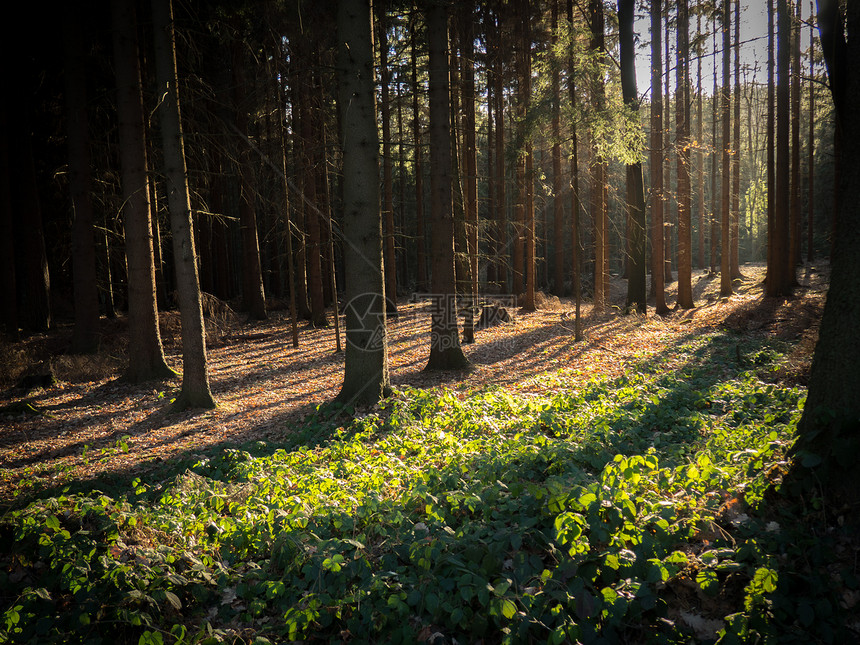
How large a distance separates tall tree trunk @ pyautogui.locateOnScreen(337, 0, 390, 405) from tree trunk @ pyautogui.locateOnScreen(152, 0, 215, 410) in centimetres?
306

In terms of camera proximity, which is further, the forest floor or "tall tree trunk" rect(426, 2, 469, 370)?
"tall tree trunk" rect(426, 2, 469, 370)

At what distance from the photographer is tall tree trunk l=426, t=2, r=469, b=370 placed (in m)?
10.4

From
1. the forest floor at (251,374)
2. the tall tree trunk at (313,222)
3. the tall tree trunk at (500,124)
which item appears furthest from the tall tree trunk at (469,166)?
the tall tree trunk at (313,222)

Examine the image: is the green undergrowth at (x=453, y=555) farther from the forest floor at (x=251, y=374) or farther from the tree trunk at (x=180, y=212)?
the tree trunk at (x=180, y=212)

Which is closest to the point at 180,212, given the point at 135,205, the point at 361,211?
the point at 135,205

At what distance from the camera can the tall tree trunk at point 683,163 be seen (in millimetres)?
17828

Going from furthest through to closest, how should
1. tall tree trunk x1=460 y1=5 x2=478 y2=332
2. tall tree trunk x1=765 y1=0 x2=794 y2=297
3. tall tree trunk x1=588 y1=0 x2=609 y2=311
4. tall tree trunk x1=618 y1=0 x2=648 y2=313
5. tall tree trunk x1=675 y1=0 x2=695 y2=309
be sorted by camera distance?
tall tree trunk x1=675 y1=0 x2=695 y2=309
tall tree trunk x1=618 y1=0 x2=648 y2=313
tall tree trunk x1=588 y1=0 x2=609 y2=311
tall tree trunk x1=765 y1=0 x2=794 y2=297
tall tree trunk x1=460 y1=5 x2=478 y2=332

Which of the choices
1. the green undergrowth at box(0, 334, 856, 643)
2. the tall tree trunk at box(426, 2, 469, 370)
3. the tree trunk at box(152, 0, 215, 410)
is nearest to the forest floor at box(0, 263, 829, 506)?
the tree trunk at box(152, 0, 215, 410)

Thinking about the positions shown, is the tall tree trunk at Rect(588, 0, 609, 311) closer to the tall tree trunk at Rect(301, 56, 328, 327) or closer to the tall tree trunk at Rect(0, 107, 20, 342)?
the tall tree trunk at Rect(301, 56, 328, 327)

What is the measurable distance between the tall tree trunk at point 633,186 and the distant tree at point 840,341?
518 inches

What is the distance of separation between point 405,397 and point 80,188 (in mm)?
11287

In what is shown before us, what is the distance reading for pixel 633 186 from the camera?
55.5 feet

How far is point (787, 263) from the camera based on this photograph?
16047 millimetres

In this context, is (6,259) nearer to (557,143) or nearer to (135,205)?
(135,205)
